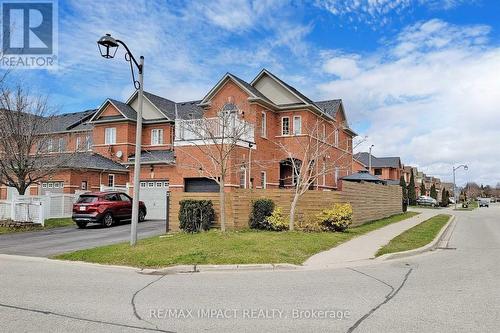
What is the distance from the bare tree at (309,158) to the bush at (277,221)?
A: 1.13 ft

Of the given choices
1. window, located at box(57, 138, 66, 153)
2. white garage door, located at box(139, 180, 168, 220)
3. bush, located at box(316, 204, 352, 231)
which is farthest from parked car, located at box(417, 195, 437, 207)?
bush, located at box(316, 204, 352, 231)

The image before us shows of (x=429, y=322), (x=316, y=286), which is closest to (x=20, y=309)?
(x=316, y=286)

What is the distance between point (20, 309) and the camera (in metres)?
6.92

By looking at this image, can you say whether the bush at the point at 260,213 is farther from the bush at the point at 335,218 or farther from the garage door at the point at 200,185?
the garage door at the point at 200,185

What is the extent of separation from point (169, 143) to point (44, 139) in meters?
12.1

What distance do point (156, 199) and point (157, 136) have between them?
10421mm

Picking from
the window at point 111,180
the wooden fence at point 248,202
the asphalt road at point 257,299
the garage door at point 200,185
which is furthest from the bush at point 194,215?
the window at point 111,180

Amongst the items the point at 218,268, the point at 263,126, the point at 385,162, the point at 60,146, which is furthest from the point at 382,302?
the point at 385,162

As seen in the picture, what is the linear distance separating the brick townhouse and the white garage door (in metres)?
0.06

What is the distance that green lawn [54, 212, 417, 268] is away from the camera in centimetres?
1144

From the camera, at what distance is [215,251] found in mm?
12234

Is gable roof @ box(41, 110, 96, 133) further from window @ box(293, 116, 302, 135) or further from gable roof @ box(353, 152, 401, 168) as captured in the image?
gable roof @ box(353, 152, 401, 168)

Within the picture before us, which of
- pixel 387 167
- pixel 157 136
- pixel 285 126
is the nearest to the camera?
pixel 285 126

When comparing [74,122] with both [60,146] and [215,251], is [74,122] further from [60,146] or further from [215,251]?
[215,251]
